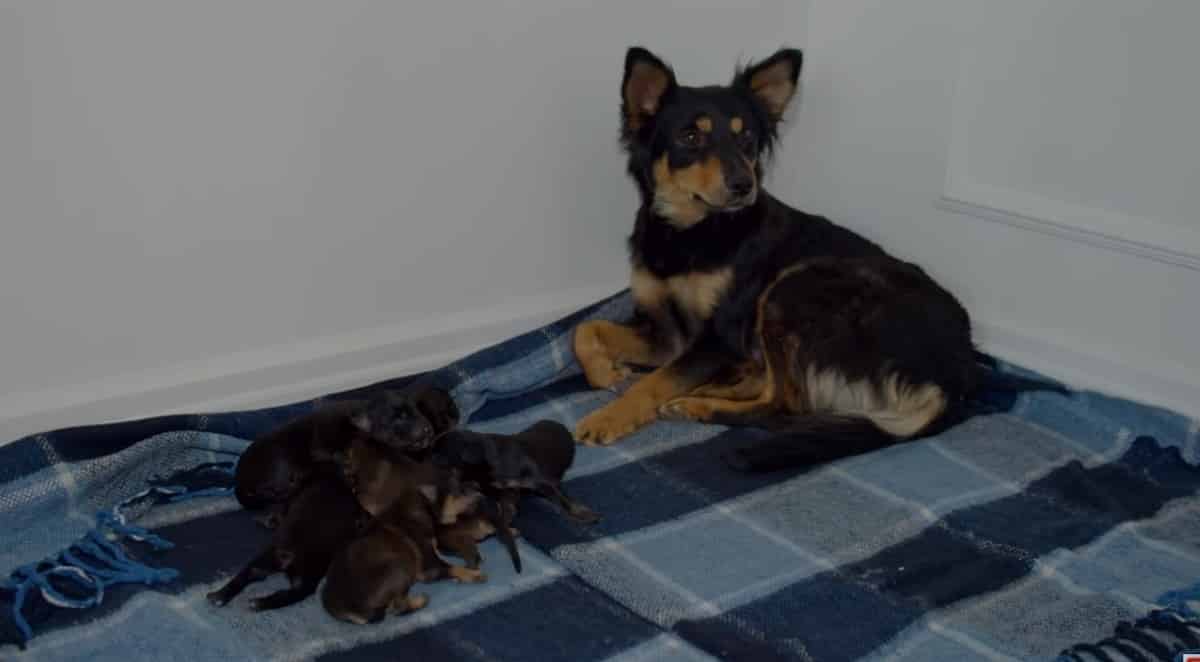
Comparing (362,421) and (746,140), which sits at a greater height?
(746,140)

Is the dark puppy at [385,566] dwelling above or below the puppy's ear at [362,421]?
below

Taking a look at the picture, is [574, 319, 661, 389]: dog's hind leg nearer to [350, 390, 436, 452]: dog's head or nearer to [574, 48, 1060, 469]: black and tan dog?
[574, 48, 1060, 469]: black and tan dog

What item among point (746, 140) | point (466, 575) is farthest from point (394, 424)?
point (746, 140)

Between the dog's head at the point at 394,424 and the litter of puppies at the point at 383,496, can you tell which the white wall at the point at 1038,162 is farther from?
the dog's head at the point at 394,424

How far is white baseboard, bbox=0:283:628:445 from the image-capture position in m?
2.79

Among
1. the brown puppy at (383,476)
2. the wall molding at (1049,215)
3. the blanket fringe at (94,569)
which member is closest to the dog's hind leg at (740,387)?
the wall molding at (1049,215)

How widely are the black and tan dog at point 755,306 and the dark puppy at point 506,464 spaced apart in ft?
1.46

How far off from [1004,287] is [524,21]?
1.62 metres

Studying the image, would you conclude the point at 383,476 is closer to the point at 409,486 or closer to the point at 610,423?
the point at 409,486

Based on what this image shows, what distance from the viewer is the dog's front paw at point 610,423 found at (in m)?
3.03

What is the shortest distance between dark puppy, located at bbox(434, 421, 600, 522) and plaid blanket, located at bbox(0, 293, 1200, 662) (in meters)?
0.09

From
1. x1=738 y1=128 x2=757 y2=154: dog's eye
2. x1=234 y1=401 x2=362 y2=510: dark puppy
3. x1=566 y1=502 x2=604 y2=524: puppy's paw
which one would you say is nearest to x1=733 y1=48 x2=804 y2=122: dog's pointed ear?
x1=738 y1=128 x2=757 y2=154: dog's eye

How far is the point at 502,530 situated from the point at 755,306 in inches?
46.9

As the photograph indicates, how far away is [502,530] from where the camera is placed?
2377mm
